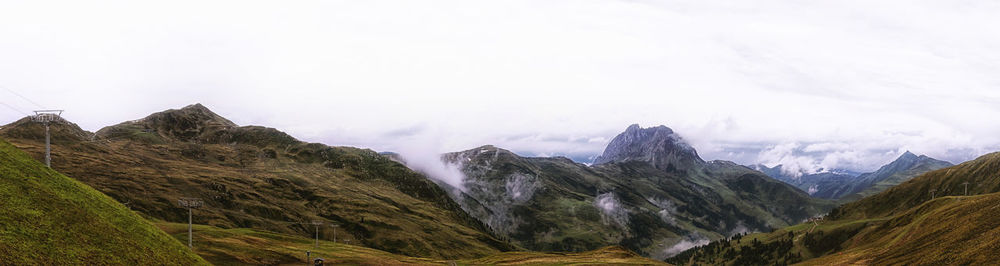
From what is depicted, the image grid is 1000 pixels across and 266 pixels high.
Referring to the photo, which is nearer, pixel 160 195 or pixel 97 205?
pixel 97 205

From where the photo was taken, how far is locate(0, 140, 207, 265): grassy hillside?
140 ft

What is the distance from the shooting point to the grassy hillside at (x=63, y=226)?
42656 millimetres

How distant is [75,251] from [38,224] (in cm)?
445

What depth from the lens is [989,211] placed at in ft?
315

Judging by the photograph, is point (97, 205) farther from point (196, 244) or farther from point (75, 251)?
point (196, 244)

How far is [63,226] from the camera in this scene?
48.0m

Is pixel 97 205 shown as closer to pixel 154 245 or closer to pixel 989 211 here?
pixel 154 245

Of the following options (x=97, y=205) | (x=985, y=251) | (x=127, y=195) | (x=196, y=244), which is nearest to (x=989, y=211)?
(x=985, y=251)

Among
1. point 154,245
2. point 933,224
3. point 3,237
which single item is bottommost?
point 933,224

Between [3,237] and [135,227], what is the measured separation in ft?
57.0

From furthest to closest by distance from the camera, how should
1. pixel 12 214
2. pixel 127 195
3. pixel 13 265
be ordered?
pixel 127 195 → pixel 12 214 → pixel 13 265

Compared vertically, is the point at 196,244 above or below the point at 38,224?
below

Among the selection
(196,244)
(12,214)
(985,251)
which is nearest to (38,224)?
(12,214)

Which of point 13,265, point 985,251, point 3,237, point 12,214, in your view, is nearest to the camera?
point 13,265
